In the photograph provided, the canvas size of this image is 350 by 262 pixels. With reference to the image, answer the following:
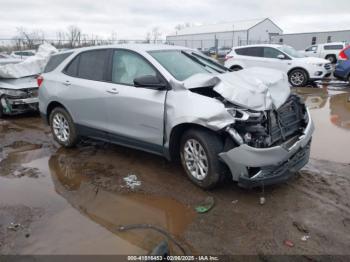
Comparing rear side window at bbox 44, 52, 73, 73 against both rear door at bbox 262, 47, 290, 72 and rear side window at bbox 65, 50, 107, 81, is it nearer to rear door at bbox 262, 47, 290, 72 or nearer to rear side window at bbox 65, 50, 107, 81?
rear side window at bbox 65, 50, 107, 81

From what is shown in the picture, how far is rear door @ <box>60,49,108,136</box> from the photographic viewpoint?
5.00 meters

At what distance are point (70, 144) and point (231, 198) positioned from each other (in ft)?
10.7

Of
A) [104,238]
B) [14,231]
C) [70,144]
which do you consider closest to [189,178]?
[104,238]

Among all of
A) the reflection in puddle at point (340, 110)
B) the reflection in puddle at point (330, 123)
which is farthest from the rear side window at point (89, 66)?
the reflection in puddle at point (340, 110)

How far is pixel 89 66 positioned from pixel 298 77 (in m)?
10.1

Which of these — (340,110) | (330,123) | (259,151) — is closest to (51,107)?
(259,151)

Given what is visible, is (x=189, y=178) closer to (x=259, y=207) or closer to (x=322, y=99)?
(x=259, y=207)

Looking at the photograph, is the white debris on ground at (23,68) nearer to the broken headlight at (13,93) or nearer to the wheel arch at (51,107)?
the broken headlight at (13,93)

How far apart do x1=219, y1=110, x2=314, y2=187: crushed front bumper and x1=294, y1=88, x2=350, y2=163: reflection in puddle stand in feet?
5.86

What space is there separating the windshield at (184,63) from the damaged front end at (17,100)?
5303 millimetres

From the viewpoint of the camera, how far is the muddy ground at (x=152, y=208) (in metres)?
3.09

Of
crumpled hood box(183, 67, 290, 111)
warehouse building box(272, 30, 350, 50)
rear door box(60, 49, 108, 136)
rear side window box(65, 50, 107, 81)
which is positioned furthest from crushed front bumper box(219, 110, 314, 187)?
warehouse building box(272, 30, 350, 50)

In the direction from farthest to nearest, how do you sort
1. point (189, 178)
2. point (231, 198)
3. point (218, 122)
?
point (189, 178) < point (231, 198) < point (218, 122)

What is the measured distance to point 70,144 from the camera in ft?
19.1
